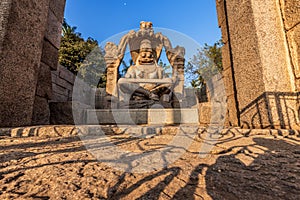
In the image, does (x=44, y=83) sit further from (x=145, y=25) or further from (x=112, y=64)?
(x=145, y=25)

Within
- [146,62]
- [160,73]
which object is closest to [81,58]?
[146,62]

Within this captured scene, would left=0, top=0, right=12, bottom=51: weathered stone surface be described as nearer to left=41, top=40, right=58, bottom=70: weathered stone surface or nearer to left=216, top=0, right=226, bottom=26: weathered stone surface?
left=41, top=40, right=58, bottom=70: weathered stone surface

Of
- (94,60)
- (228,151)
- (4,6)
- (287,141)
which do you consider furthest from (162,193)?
(94,60)

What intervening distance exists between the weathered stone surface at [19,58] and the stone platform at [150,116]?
1.16m

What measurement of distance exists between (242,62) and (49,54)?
11.2ft

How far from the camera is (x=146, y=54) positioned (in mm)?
4383

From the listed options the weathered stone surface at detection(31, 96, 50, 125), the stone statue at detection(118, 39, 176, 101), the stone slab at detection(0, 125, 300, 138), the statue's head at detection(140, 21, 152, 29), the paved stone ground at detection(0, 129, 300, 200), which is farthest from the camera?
the statue's head at detection(140, 21, 152, 29)

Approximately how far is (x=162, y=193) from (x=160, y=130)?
1448mm

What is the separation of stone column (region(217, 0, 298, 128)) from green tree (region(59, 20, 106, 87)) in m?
9.14

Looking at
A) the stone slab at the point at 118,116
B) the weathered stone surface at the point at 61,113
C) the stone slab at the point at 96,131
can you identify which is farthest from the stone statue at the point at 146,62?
the stone slab at the point at 96,131

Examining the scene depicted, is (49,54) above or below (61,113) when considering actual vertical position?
above

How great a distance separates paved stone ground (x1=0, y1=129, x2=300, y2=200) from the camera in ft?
2.13

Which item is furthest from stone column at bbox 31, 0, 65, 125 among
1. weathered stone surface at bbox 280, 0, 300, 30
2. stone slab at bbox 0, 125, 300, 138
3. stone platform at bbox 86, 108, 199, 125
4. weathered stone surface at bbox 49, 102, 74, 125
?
weathered stone surface at bbox 280, 0, 300, 30

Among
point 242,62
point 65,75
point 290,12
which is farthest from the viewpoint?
point 65,75
